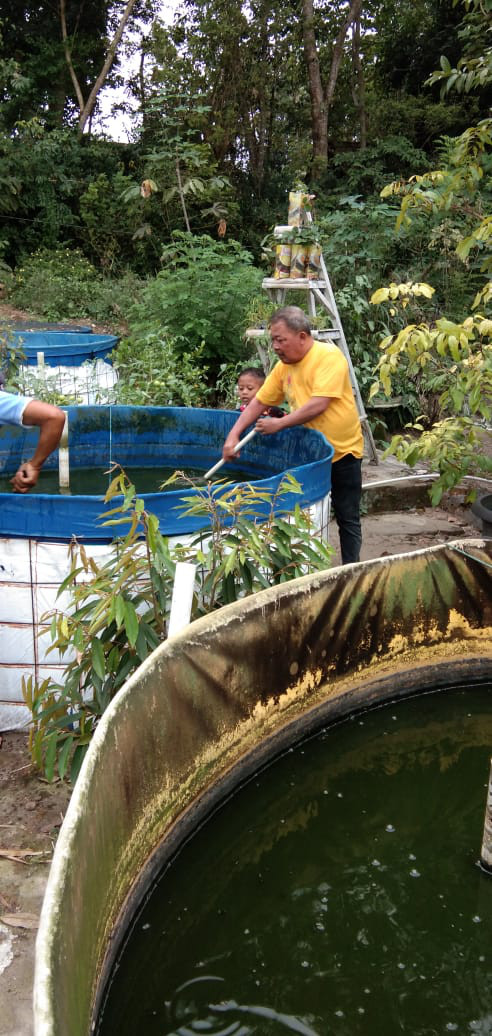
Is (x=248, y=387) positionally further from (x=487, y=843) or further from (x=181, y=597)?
(x=487, y=843)

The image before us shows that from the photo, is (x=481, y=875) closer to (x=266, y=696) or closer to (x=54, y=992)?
(x=266, y=696)

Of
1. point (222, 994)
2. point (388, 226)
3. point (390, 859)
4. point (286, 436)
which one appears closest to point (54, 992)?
point (222, 994)

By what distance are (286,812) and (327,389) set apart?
71.3 inches

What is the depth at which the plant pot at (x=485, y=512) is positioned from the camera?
4.63 meters

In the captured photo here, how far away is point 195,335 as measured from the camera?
6.82m

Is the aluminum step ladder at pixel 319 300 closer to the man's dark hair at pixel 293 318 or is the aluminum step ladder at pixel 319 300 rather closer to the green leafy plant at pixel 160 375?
the green leafy plant at pixel 160 375

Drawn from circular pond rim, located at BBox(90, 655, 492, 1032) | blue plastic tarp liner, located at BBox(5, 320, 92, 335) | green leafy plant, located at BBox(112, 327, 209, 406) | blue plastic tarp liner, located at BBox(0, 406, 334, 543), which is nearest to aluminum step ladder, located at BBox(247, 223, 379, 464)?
green leafy plant, located at BBox(112, 327, 209, 406)

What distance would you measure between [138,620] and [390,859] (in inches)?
43.7

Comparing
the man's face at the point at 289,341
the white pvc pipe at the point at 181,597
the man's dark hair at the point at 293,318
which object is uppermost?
the man's dark hair at the point at 293,318

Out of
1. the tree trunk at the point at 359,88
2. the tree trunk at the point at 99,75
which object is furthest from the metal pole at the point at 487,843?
the tree trunk at the point at 99,75

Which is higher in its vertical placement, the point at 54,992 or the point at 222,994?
the point at 54,992

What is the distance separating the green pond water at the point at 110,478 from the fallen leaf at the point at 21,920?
2.60 m

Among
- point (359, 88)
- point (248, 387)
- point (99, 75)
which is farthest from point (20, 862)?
point (99, 75)

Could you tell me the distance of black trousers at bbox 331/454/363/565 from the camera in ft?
12.4
